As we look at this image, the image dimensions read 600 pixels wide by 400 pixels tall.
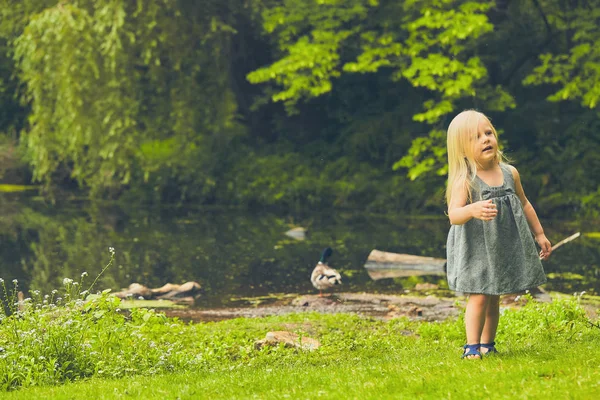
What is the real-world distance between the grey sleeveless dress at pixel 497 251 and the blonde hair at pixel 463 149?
0.10 metres

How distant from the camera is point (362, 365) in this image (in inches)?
348

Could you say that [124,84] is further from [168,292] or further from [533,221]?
[533,221]

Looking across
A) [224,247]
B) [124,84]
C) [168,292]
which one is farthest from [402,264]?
[124,84]

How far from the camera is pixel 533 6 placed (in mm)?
33969

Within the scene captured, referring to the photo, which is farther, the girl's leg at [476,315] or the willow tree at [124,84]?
the willow tree at [124,84]

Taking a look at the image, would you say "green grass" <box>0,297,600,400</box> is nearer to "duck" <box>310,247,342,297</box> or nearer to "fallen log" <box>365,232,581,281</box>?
"duck" <box>310,247,342,297</box>

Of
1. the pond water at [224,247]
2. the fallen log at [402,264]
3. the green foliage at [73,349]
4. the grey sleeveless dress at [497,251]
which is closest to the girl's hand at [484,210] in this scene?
the grey sleeveless dress at [497,251]

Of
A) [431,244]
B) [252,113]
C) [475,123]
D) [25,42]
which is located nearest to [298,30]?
[252,113]

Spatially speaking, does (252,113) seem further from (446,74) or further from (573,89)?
(573,89)

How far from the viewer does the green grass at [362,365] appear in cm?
704

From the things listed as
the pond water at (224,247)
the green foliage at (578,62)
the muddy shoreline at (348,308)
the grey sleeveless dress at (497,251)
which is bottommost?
the pond water at (224,247)

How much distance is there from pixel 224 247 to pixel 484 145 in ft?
54.4

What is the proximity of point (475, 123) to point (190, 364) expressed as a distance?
145 inches

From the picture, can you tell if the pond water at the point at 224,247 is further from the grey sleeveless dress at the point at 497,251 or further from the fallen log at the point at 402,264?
the grey sleeveless dress at the point at 497,251
